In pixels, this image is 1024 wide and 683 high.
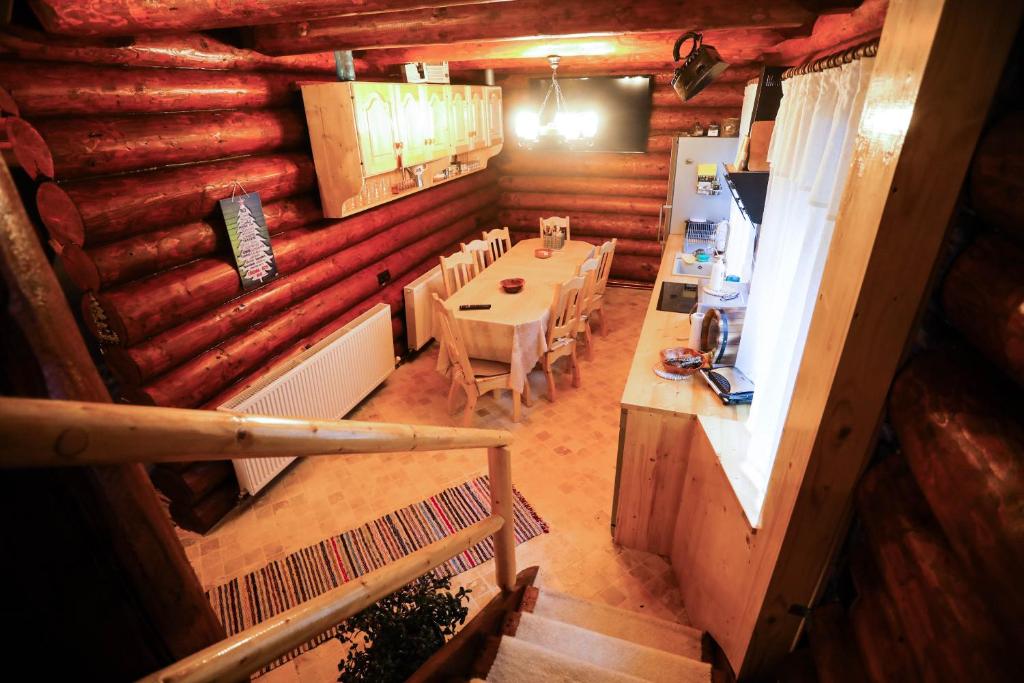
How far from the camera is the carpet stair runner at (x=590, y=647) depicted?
5.49 feet

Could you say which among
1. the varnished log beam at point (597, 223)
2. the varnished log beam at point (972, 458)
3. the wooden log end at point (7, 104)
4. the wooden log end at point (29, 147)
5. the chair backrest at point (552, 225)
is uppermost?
the wooden log end at point (7, 104)

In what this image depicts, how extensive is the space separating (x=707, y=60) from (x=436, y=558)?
2.91 metres

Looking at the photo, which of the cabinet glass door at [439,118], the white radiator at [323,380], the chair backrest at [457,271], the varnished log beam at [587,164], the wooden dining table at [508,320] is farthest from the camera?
the varnished log beam at [587,164]

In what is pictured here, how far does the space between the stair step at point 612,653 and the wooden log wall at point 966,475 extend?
Answer: 39.1 inches

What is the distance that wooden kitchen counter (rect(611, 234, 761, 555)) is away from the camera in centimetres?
237

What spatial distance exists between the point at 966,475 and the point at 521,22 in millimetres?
3022

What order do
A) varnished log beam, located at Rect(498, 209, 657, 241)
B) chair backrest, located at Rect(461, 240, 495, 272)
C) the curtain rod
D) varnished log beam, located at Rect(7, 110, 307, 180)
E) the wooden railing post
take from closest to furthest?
the curtain rod
the wooden railing post
varnished log beam, located at Rect(7, 110, 307, 180)
chair backrest, located at Rect(461, 240, 495, 272)
varnished log beam, located at Rect(498, 209, 657, 241)

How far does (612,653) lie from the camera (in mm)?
2000

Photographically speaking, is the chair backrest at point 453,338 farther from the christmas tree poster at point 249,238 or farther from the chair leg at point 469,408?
the christmas tree poster at point 249,238

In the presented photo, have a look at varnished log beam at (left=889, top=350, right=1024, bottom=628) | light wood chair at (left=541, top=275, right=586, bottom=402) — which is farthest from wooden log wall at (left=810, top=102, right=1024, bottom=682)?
light wood chair at (left=541, top=275, right=586, bottom=402)

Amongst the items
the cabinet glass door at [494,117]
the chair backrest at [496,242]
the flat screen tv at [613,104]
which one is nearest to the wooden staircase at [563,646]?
the chair backrest at [496,242]

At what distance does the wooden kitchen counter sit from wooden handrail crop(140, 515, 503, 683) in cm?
146

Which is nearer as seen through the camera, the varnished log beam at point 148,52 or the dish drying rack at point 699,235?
the varnished log beam at point 148,52

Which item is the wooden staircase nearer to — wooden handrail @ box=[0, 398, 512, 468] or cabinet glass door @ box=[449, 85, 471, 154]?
wooden handrail @ box=[0, 398, 512, 468]
